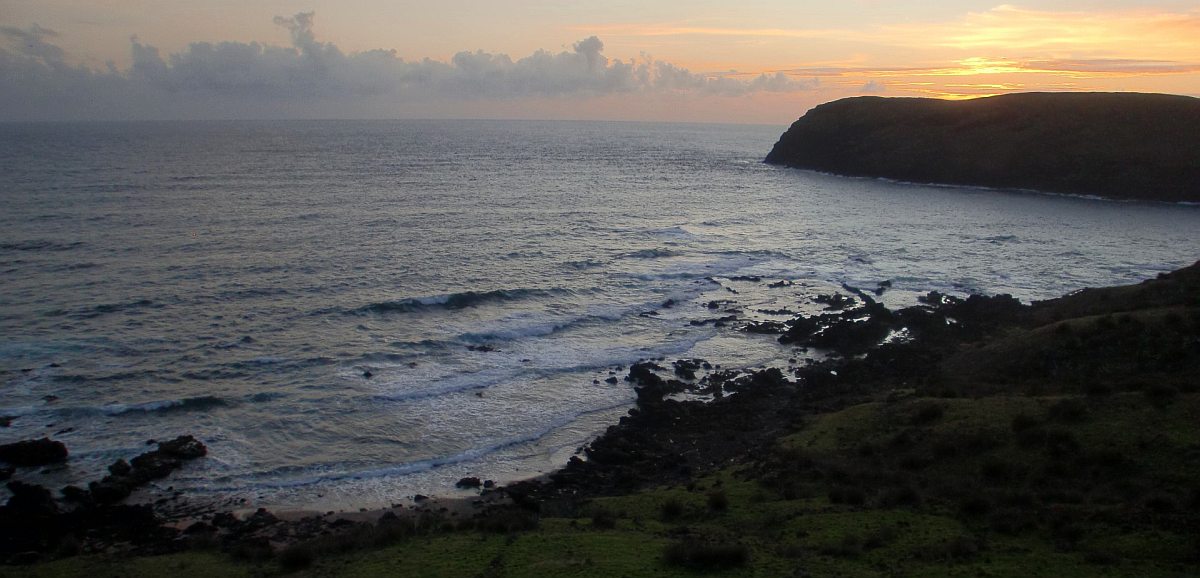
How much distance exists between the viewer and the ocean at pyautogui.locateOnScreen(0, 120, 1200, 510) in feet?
99.7

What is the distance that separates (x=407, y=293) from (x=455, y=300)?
379 centimetres

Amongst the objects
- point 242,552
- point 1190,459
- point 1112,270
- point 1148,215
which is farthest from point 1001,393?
point 1148,215

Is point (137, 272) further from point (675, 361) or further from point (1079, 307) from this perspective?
point (1079, 307)

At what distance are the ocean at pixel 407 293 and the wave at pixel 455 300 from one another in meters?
0.19

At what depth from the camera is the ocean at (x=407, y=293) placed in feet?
99.7

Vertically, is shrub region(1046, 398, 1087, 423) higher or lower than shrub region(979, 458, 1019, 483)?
higher

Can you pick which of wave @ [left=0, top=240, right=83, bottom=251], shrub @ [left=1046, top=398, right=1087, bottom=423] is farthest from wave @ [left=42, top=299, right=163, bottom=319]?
shrub @ [left=1046, top=398, right=1087, bottom=423]

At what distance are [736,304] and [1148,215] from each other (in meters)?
67.5

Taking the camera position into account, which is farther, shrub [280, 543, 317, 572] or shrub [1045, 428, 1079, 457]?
shrub [1045, 428, 1079, 457]

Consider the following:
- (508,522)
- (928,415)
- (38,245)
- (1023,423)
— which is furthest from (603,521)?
(38,245)

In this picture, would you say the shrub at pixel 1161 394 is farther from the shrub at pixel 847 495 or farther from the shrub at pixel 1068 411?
the shrub at pixel 847 495

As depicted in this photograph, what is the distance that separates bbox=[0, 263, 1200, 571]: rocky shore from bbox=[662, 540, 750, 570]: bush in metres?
0.05

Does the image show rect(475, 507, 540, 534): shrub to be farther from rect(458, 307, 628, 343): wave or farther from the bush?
rect(458, 307, 628, 343): wave

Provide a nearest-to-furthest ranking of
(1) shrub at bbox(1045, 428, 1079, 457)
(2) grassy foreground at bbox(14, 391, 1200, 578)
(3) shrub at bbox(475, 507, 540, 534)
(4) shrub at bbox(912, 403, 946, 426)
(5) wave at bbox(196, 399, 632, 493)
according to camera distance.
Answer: (2) grassy foreground at bbox(14, 391, 1200, 578), (3) shrub at bbox(475, 507, 540, 534), (1) shrub at bbox(1045, 428, 1079, 457), (4) shrub at bbox(912, 403, 946, 426), (5) wave at bbox(196, 399, 632, 493)
